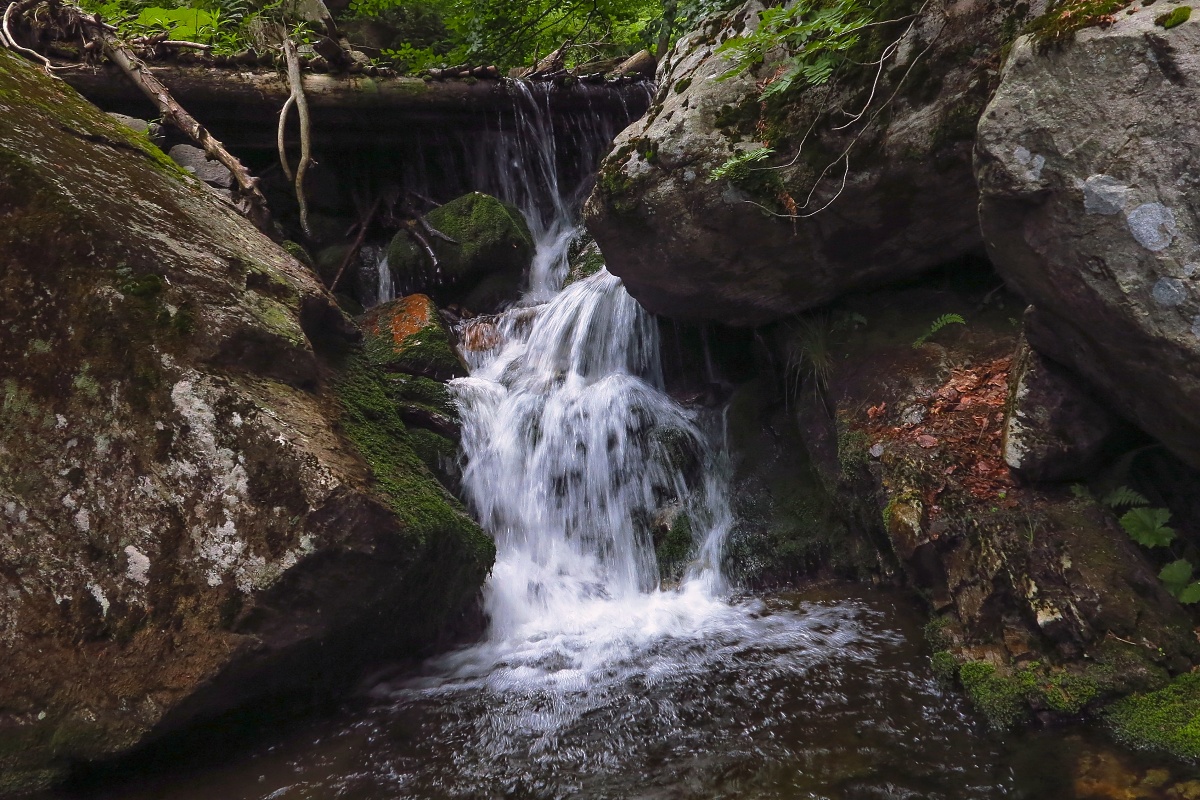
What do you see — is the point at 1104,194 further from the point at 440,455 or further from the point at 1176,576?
the point at 440,455

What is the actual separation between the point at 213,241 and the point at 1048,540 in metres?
4.70

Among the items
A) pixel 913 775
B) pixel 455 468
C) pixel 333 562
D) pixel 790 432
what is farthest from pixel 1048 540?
pixel 455 468

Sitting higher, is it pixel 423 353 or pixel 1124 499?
pixel 423 353

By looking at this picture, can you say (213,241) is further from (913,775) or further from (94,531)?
(913,775)

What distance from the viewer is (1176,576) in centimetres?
296

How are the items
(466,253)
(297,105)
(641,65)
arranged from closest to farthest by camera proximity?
(297,105), (466,253), (641,65)

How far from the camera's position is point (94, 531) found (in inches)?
127

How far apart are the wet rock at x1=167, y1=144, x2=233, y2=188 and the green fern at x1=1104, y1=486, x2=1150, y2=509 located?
7.53m

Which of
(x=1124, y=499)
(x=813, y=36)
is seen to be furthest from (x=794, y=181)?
(x=1124, y=499)

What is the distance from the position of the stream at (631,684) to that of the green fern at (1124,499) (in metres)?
1.15

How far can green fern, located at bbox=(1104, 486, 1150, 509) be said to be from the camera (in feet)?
10.3

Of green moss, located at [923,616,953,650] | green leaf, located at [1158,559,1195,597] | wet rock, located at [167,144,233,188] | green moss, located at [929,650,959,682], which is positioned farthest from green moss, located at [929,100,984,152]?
wet rock, located at [167,144,233,188]

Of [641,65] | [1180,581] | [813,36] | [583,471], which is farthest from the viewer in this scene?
[641,65]

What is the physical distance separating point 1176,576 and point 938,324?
6.60 ft
